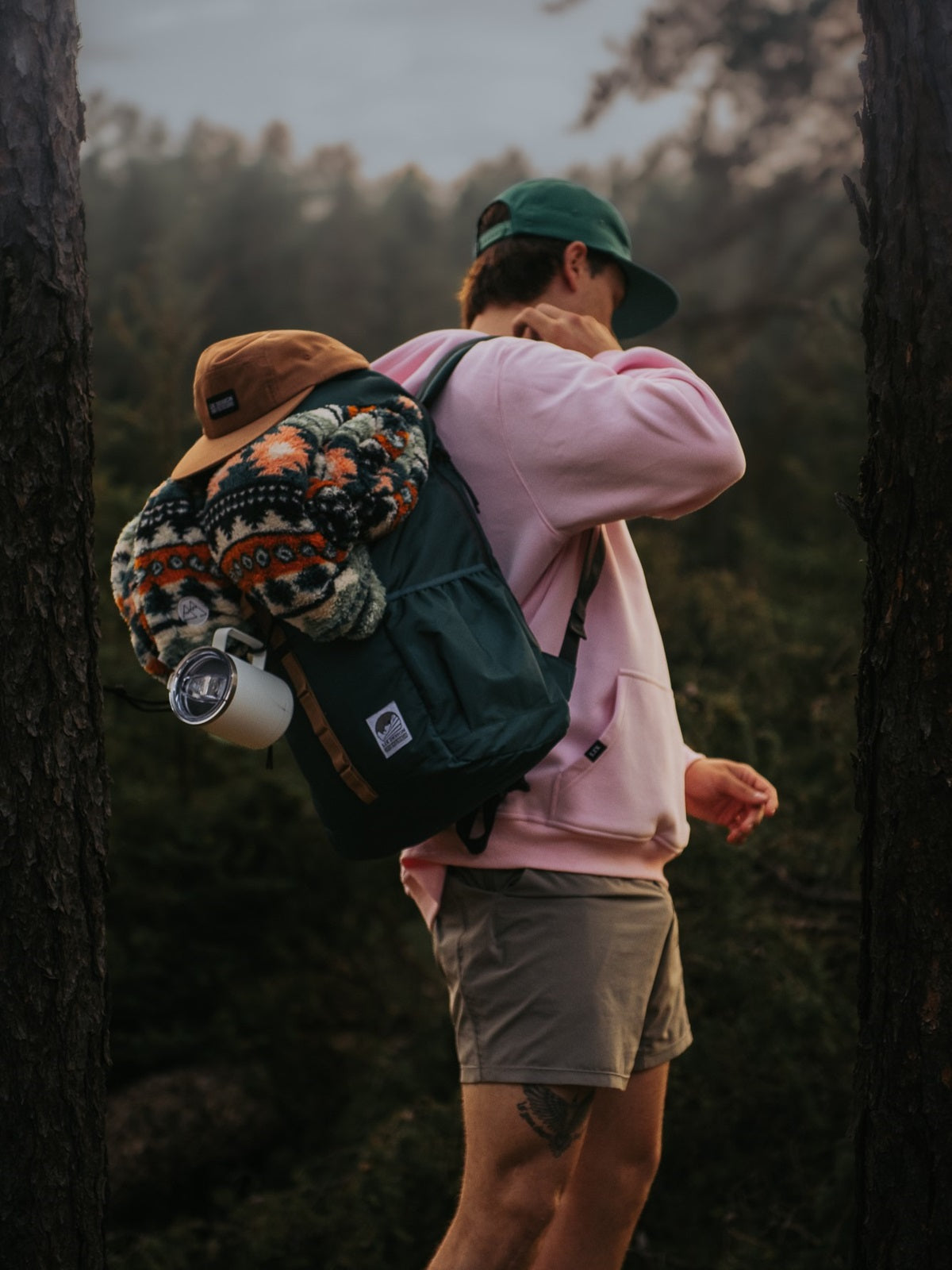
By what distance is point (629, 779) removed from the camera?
5.91ft

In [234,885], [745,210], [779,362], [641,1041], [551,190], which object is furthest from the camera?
[779,362]

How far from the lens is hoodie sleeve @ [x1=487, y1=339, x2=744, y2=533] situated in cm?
170

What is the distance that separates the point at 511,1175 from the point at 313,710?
2.18 feet

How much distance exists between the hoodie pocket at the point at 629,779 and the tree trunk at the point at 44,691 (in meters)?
0.67

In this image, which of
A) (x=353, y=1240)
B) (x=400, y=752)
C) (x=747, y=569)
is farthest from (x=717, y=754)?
(x=747, y=569)

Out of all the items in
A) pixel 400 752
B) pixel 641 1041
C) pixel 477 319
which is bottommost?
pixel 641 1041

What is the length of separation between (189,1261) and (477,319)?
2845 millimetres

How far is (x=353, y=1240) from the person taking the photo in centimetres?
340

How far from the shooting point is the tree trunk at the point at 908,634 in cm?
151

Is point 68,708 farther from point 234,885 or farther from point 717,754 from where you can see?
point 234,885

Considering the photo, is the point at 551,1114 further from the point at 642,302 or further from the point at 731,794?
the point at 642,302

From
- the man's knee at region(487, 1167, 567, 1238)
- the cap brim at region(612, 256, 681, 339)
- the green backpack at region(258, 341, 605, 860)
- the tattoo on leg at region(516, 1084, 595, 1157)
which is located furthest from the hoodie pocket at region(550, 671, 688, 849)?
the cap brim at region(612, 256, 681, 339)

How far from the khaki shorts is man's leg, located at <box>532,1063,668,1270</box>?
15 centimetres

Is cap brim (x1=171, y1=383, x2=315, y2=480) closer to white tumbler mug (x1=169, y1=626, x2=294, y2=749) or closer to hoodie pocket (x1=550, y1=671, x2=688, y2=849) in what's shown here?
white tumbler mug (x1=169, y1=626, x2=294, y2=749)
